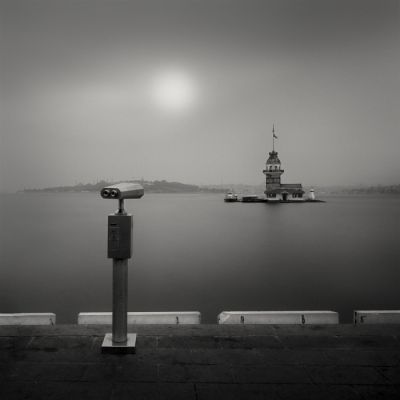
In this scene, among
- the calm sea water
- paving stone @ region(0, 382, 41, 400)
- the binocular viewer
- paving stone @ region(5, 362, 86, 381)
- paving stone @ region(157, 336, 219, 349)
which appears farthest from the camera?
the calm sea water

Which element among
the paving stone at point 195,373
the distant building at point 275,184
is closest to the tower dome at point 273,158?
the distant building at point 275,184

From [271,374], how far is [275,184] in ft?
203

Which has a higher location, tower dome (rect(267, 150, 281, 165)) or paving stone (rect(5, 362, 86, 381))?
tower dome (rect(267, 150, 281, 165))

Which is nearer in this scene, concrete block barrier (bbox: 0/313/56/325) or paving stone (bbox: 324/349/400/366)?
paving stone (bbox: 324/349/400/366)

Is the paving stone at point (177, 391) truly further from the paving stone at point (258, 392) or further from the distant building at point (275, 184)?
the distant building at point (275, 184)

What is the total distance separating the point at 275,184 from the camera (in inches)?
2470

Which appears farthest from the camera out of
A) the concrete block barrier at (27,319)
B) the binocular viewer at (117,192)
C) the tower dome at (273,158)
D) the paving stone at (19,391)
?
the tower dome at (273,158)

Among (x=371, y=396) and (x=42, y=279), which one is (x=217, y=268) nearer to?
(x=42, y=279)

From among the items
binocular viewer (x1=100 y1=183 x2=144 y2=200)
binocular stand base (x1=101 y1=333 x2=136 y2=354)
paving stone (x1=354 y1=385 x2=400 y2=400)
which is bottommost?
paving stone (x1=354 y1=385 x2=400 y2=400)

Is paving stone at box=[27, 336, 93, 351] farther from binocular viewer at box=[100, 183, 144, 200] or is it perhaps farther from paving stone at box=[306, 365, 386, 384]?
paving stone at box=[306, 365, 386, 384]

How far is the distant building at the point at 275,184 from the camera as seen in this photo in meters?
62.3

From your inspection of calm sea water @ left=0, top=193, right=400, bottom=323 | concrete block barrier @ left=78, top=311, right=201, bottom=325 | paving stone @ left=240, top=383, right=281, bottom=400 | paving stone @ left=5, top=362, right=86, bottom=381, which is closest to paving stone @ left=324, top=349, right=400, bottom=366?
paving stone @ left=240, top=383, right=281, bottom=400

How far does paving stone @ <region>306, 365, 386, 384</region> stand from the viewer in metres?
2.04

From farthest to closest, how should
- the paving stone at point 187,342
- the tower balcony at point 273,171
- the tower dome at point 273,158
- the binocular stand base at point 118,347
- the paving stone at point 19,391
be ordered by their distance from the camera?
the tower dome at point 273,158 < the tower balcony at point 273,171 < the paving stone at point 187,342 < the binocular stand base at point 118,347 < the paving stone at point 19,391
